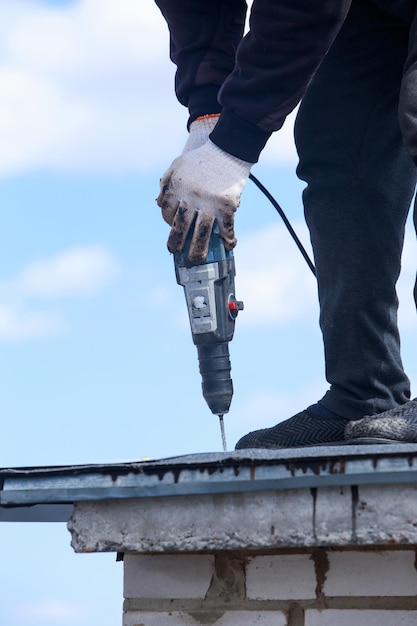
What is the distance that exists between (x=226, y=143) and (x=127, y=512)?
1075 mm

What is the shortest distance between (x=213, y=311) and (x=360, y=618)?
1376 millimetres

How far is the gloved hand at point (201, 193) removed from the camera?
8.04ft

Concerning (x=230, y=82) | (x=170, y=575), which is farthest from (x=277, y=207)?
(x=170, y=575)

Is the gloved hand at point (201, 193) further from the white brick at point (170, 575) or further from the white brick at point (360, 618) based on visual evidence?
the white brick at point (360, 618)

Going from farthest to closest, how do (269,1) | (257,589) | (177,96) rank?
(177,96), (269,1), (257,589)

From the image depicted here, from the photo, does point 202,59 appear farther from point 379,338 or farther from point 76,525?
point 76,525

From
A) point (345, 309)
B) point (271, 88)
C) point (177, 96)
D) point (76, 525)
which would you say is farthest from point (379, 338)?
point (76, 525)

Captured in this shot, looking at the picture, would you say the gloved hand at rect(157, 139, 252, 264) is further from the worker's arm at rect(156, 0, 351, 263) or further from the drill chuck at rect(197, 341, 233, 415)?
the drill chuck at rect(197, 341, 233, 415)

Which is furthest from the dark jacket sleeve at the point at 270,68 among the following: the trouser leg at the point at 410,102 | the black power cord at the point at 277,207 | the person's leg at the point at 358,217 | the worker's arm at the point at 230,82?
the black power cord at the point at 277,207

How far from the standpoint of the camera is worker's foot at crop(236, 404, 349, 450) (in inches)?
102

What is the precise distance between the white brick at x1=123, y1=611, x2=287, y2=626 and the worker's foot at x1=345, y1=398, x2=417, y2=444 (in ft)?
1.72

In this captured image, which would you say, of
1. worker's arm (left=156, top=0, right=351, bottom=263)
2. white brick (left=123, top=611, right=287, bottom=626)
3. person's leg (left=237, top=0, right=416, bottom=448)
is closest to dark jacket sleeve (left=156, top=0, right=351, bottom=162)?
worker's arm (left=156, top=0, right=351, bottom=263)

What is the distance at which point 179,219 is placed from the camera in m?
2.57

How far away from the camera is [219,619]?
1.90 metres
